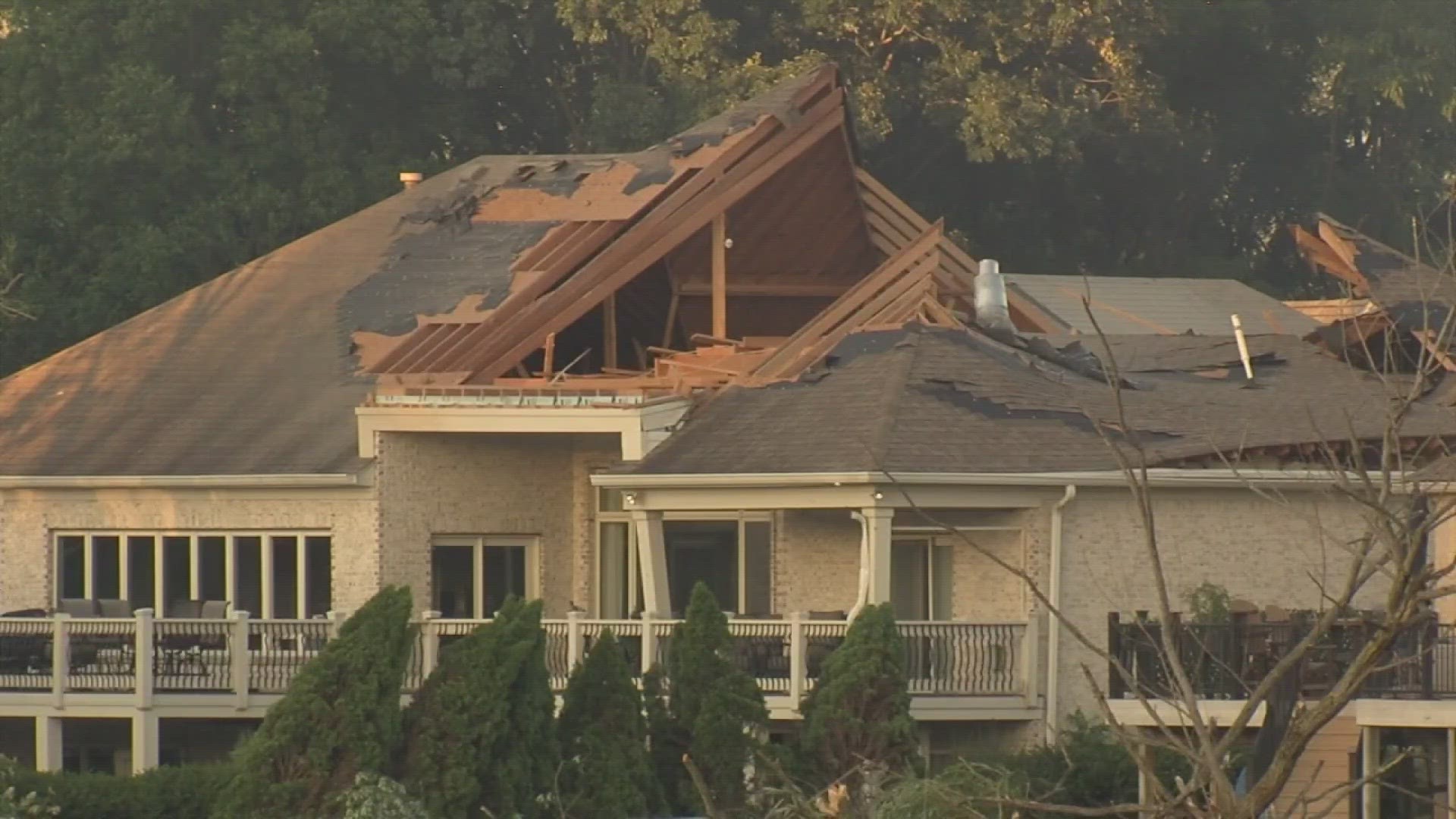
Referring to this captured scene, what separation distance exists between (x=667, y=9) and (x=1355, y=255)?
25664 millimetres

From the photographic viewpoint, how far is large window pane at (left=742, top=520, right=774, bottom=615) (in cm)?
3247

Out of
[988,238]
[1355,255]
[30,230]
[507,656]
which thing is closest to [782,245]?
[1355,255]

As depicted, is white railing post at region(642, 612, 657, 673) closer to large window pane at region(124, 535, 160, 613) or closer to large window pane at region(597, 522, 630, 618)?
large window pane at region(597, 522, 630, 618)

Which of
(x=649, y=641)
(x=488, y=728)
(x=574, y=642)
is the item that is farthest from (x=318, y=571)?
(x=488, y=728)

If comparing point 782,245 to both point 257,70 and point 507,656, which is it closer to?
point 507,656

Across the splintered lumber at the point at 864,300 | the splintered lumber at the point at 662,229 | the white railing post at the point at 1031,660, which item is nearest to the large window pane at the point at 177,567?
the splintered lumber at the point at 662,229

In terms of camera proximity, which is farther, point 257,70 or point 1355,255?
point 257,70

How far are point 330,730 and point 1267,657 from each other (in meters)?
7.88

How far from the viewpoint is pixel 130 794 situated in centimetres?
2748

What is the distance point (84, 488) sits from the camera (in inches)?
1374

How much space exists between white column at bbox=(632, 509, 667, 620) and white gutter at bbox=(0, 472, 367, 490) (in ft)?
11.9

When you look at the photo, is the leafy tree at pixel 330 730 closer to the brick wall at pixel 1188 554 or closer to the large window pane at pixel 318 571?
the brick wall at pixel 1188 554

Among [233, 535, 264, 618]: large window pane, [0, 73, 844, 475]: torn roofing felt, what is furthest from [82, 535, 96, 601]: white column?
[233, 535, 264, 618]: large window pane

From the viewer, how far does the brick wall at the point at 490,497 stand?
111 ft
